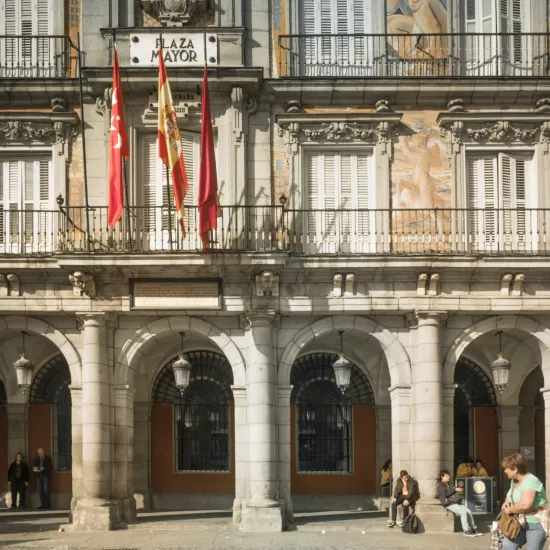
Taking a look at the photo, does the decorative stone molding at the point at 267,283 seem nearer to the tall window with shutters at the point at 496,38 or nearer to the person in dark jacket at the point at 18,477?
the tall window with shutters at the point at 496,38

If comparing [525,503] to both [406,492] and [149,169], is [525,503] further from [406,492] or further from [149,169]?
[149,169]

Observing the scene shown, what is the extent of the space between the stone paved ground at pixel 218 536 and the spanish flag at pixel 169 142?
211 inches

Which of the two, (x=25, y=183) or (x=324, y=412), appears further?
(x=324, y=412)

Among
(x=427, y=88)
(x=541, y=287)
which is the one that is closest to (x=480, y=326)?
(x=541, y=287)

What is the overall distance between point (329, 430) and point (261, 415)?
512 cm

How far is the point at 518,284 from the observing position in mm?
22500

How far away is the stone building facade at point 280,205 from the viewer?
73.6 feet

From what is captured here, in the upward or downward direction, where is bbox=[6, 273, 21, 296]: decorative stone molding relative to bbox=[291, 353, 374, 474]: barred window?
upward

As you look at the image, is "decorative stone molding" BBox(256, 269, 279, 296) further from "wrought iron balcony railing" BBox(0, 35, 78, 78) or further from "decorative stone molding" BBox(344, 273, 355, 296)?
"wrought iron balcony railing" BBox(0, 35, 78, 78)

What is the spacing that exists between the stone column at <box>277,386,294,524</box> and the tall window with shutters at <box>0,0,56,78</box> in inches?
299

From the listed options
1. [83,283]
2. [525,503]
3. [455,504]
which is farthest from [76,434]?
[525,503]

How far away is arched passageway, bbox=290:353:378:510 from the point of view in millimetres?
27250

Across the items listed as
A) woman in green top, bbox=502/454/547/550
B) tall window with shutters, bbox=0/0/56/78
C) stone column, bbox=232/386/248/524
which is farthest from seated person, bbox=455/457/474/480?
tall window with shutters, bbox=0/0/56/78

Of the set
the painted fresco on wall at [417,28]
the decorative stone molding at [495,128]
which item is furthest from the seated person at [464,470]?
the painted fresco on wall at [417,28]
